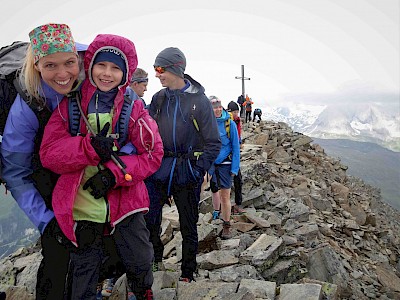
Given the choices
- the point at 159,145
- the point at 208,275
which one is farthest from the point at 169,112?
the point at 208,275

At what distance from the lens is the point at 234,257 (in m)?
6.66

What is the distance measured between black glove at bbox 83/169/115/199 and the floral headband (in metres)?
1.18

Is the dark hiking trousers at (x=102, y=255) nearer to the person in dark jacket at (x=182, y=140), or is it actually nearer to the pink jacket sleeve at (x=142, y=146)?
the pink jacket sleeve at (x=142, y=146)

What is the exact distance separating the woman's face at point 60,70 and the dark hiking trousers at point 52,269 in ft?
4.74

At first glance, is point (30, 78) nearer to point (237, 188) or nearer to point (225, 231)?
point (225, 231)

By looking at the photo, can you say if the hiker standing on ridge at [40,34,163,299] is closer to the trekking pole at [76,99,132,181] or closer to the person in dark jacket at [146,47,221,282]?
the trekking pole at [76,99,132,181]

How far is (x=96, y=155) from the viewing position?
2.94m

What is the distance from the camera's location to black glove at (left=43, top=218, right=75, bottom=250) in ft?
9.87

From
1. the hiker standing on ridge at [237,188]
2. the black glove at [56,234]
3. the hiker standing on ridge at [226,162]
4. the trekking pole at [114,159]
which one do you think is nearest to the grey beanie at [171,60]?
the trekking pole at [114,159]

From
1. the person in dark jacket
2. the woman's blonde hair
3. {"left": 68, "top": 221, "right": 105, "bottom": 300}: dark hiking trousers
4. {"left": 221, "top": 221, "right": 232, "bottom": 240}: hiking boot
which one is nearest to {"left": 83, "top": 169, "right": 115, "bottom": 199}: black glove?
{"left": 68, "top": 221, "right": 105, "bottom": 300}: dark hiking trousers

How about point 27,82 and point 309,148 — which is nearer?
point 27,82

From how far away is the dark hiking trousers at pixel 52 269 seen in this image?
3127 millimetres

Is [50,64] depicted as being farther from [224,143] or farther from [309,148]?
[309,148]

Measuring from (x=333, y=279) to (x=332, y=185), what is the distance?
44.0 feet
